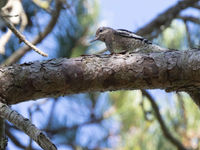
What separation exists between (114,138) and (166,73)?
2.82 m

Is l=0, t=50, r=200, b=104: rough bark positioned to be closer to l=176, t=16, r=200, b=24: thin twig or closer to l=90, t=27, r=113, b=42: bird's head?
l=90, t=27, r=113, b=42: bird's head

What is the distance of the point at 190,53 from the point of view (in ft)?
5.56

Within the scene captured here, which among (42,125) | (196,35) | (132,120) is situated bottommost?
(42,125)

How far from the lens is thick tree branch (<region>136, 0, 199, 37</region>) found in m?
3.31

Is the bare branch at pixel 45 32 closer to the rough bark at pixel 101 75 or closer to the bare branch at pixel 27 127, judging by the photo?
the rough bark at pixel 101 75

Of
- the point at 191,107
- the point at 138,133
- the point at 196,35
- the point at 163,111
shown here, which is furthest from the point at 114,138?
the point at 196,35

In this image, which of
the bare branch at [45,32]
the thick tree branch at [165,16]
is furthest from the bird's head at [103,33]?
the thick tree branch at [165,16]

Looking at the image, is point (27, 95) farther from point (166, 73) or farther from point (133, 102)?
point (133, 102)

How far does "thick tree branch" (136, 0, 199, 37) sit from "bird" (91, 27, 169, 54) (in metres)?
0.78

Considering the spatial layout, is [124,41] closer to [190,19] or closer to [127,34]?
[127,34]

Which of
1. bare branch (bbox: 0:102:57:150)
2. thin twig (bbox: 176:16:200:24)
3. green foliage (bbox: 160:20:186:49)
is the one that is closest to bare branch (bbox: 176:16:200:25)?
A: thin twig (bbox: 176:16:200:24)

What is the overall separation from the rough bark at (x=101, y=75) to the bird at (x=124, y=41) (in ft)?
1.04

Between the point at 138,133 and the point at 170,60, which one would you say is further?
the point at 138,133

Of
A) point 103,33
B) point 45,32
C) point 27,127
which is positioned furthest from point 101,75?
point 45,32
